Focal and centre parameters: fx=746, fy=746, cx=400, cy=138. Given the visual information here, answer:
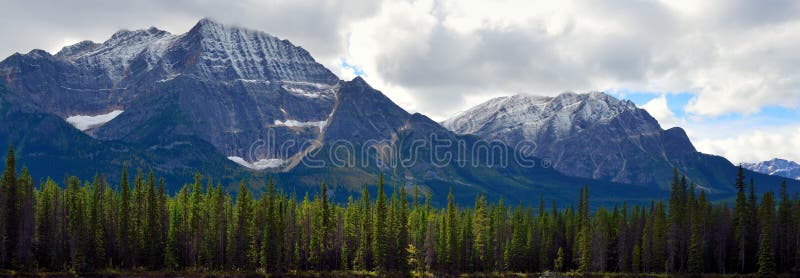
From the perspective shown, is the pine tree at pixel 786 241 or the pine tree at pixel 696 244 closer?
the pine tree at pixel 696 244

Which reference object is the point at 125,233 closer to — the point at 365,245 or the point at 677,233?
the point at 365,245

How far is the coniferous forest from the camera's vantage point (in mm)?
126188

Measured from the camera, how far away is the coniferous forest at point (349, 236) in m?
126

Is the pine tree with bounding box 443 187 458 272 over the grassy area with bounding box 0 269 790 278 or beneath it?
over

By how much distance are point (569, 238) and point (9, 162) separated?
118 meters

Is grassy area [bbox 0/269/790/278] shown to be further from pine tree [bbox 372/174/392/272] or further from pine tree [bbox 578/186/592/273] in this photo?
pine tree [bbox 578/186/592/273]

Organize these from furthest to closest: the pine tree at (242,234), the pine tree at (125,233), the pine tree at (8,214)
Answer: the pine tree at (242,234)
the pine tree at (125,233)
the pine tree at (8,214)

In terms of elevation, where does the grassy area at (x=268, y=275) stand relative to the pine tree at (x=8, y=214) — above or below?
below

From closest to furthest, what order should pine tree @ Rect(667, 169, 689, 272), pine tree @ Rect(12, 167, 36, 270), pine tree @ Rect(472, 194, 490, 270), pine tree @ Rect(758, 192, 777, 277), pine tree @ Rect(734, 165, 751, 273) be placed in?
pine tree @ Rect(12, 167, 36, 270)
pine tree @ Rect(758, 192, 777, 277)
pine tree @ Rect(667, 169, 689, 272)
pine tree @ Rect(734, 165, 751, 273)
pine tree @ Rect(472, 194, 490, 270)

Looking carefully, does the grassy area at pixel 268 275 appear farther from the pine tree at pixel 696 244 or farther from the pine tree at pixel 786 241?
the pine tree at pixel 786 241

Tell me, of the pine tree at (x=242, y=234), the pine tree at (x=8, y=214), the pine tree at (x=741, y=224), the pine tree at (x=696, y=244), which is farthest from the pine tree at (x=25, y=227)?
the pine tree at (x=741, y=224)

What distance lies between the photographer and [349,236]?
155 metres

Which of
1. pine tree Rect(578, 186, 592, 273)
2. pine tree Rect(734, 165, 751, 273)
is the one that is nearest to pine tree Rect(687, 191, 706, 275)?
pine tree Rect(734, 165, 751, 273)

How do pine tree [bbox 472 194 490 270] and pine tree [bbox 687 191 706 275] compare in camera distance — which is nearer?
pine tree [bbox 687 191 706 275]
